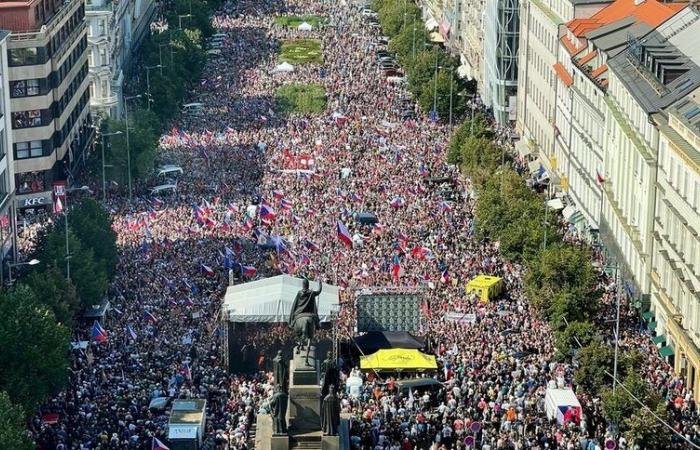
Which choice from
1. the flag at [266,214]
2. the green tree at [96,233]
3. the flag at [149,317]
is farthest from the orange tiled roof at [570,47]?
the flag at [149,317]

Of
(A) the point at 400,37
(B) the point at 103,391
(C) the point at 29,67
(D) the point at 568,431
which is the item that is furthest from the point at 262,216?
(A) the point at 400,37

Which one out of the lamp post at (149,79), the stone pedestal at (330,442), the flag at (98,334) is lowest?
the lamp post at (149,79)

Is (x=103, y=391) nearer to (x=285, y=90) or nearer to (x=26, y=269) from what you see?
(x=26, y=269)

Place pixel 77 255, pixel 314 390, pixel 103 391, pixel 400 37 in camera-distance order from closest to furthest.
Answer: pixel 314 390, pixel 103 391, pixel 77 255, pixel 400 37

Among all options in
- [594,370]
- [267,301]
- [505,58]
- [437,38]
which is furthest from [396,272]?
[437,38]

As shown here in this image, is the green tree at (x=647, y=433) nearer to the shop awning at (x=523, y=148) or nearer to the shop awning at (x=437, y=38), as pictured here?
the shop awning at (x=523, y=148)

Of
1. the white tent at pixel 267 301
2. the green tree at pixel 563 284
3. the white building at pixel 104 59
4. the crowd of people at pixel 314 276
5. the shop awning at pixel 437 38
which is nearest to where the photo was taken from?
the crowd of people at pixel 314 276
